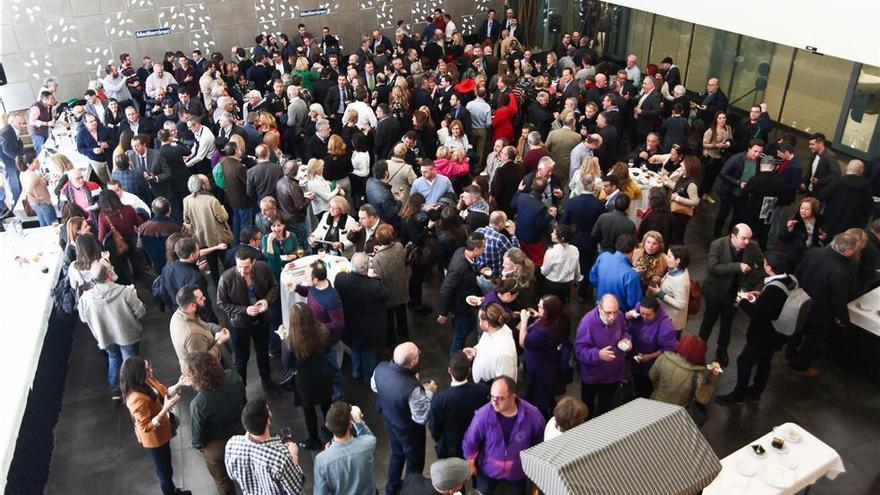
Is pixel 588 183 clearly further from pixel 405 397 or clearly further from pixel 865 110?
pixel 865 110

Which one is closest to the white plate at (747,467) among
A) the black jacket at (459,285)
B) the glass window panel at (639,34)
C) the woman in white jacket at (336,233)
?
the black jacket at (459,285)

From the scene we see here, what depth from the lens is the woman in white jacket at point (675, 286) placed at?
16.6 feet

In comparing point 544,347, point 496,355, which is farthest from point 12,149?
point 544,347

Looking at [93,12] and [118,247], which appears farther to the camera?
[93,12]

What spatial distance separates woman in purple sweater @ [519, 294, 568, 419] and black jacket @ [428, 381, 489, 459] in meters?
0.66

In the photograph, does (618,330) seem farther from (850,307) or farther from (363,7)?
(363,7)

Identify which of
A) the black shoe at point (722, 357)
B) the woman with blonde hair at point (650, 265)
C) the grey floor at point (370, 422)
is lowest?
the grey floor at point (370, 422)

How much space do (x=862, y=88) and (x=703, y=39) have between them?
137 inches

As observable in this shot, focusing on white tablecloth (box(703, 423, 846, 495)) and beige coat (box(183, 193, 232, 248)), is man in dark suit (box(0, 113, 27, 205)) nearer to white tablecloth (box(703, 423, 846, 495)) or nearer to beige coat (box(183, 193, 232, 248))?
beige coat (box(183, 193, 232, 248))

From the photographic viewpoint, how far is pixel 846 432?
5.41 m

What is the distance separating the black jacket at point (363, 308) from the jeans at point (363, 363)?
0.37ft

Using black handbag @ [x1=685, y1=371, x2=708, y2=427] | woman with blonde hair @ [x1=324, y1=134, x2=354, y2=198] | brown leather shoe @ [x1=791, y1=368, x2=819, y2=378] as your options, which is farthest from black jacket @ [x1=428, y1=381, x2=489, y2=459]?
woman with blonde hair @ [x1=324, y1=134, x2=354, y2=198]

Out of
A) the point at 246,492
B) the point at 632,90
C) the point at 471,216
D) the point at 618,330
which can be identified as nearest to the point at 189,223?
the point at 471,216

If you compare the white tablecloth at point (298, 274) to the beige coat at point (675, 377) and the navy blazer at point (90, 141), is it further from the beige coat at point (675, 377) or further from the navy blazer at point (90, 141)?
the navy blazer at point (90, 141)
